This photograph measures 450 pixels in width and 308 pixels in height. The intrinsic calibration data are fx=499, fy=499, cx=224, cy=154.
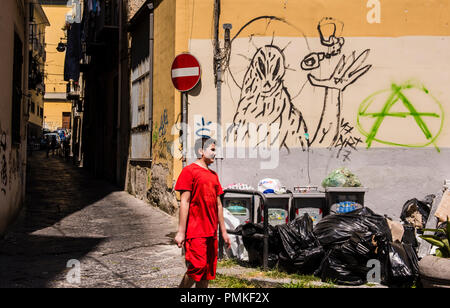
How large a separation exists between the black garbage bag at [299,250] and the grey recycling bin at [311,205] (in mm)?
1626

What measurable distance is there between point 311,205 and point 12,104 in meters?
5.32

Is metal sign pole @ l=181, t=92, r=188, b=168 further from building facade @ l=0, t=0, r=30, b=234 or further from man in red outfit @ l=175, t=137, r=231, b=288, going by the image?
man in red outfit @ l=175, t=137, r=231, b=288

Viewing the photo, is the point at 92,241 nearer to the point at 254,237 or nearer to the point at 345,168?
the point at 254,237

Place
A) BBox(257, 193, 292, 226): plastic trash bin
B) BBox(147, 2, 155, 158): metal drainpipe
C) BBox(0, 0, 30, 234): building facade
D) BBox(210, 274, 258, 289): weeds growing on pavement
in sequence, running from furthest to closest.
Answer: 1. BBox(147, 2, 155, 158): metal drainpipe
2. BBox(0, 0, 30, 234): building facade
3. BBox(257, 193, 292, 226): plastic trash bin
4. BBox(210, 274, 258, 289): weeds growing on pavement

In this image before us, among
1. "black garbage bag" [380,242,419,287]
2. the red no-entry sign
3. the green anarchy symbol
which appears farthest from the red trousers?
the green anarchy symbol

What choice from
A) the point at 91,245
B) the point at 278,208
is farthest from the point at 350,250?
the point at 91,245

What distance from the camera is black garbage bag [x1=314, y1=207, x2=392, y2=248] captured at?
5.82 meters

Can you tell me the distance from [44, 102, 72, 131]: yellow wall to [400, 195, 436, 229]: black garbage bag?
44.8 metres

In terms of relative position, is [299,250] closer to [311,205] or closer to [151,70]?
[311,205]

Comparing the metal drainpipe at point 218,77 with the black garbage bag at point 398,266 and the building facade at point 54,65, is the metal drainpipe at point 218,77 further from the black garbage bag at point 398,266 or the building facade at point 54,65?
the building facade at point 54,65

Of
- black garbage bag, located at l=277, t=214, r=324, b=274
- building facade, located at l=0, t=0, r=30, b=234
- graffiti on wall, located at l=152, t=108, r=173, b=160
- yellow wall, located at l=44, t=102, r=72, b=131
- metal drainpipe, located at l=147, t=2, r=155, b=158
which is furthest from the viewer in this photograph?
yellow wall, located at l=44, t=102, r=72, b=131

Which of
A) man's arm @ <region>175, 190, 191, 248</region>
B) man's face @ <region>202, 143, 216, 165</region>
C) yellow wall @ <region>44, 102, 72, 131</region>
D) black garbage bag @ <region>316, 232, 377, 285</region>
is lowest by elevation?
black garbage bag @ <region>316, 232, 377, 285</region>

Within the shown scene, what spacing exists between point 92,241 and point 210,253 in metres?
3.75

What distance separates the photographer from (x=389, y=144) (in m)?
8.86
